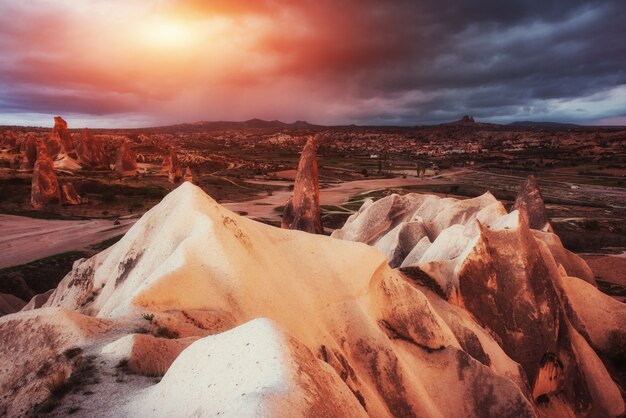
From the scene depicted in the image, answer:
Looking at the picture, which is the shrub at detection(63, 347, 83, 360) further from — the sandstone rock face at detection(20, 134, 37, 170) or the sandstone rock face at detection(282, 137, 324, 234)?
the sandstone rock face at detection(20, 134, 37, 170)

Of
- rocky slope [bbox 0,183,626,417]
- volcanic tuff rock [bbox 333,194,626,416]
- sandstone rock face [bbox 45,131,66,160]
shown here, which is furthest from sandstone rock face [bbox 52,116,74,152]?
volcanic tuff rock [bbox 333,194,626,416]

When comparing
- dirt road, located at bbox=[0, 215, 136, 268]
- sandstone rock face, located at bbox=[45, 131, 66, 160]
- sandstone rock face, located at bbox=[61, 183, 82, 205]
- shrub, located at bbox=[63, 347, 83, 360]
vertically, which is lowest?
dirt road, located at bbox=[0, 215, 136, 268]

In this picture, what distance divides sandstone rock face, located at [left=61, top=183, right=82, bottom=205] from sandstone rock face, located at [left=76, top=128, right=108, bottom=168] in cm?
3187

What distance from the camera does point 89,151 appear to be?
91.3 m

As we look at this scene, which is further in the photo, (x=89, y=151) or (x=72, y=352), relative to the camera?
(x=89, y=151)

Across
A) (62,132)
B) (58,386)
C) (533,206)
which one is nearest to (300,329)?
(58,386)

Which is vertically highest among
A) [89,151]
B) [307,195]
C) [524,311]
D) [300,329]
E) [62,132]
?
[62,132]

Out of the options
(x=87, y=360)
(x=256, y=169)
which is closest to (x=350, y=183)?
(x=256, y=169)

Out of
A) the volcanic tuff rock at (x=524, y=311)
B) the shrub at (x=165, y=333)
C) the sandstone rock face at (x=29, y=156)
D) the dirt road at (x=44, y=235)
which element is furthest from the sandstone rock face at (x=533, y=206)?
the sandstone rock face at (x=29, y=156)

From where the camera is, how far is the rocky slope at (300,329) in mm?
6176

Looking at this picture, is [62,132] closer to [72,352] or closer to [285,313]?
[285,313]

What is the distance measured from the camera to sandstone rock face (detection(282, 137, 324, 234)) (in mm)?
36469

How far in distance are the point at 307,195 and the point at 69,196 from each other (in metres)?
42.0

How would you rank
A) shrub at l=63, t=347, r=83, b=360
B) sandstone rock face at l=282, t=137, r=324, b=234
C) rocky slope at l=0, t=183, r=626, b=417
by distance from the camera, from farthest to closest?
sandstone rock face at l=282, t=137, r=324, b=234
shrub at l=63, t=347, r=83, b=360
rocky slope at l=0, t=183, r=626, b=417
